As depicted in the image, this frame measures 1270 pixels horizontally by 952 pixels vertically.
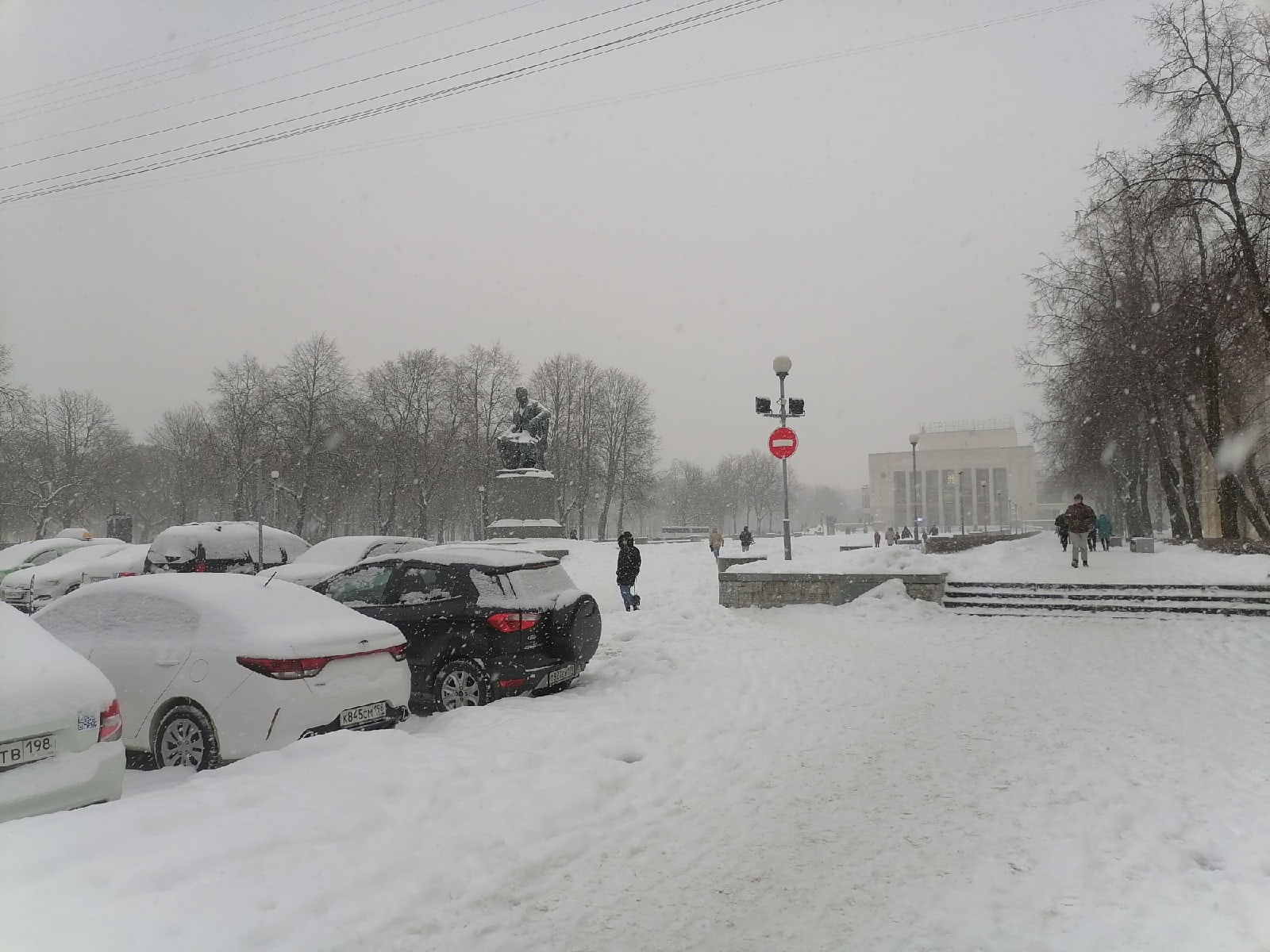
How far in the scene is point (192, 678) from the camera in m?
5.74

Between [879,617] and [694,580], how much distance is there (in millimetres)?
8818

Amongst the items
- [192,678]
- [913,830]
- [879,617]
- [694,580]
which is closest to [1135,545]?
[694,580]

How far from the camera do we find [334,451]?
4694 centimetres

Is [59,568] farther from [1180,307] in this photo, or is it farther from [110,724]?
[1180,307]

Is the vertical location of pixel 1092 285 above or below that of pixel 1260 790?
above

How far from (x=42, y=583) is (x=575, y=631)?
14783mm

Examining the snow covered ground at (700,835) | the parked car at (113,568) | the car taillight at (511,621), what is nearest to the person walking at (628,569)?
the snow covered ground at (700,835)

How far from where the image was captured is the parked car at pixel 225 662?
5617mm

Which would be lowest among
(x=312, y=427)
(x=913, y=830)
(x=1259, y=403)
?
(x=913, y=830)

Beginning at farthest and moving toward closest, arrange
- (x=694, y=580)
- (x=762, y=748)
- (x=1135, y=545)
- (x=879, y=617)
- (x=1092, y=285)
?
(x=1092, y=285)
(x=1135, y=545)
(x=694, y=580)
(x=879, y=617)
(x=762, y=748)

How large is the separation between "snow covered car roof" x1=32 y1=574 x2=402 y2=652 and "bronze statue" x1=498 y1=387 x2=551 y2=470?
25.4 m

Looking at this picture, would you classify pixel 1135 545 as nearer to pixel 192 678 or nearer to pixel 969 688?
pixel 969 688

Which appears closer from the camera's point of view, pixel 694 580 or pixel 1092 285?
pixel 694 580

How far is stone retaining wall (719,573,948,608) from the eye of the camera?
15.0 m
